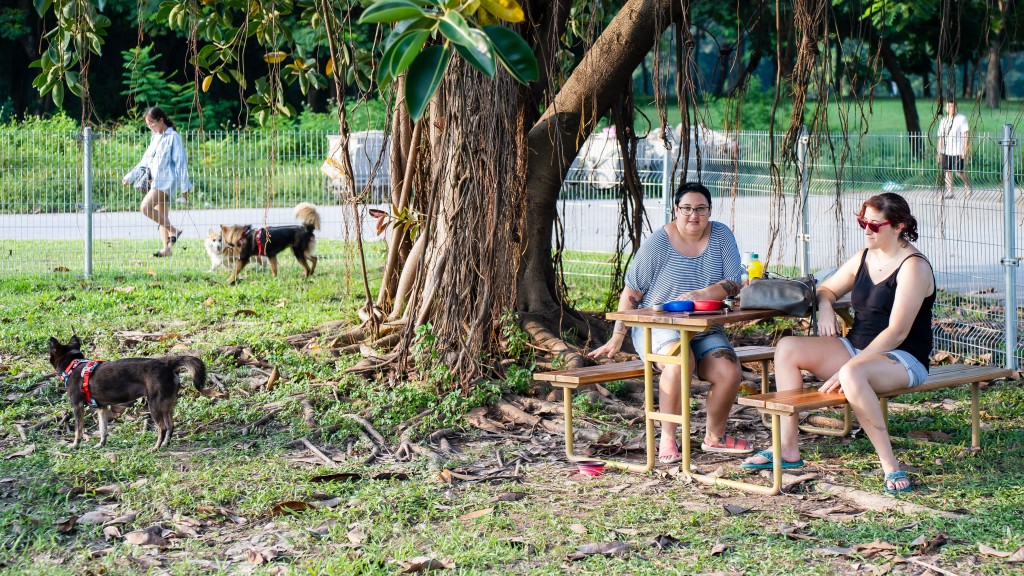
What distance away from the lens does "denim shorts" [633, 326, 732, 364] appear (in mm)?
5492

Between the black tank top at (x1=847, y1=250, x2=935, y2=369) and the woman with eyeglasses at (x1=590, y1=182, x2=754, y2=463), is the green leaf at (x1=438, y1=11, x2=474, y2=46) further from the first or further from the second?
the black tank top at (x1=847, y1=250, x2=935, y2=369)

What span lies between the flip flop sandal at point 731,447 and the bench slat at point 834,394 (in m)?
0.55

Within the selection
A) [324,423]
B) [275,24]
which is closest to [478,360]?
[324,423]

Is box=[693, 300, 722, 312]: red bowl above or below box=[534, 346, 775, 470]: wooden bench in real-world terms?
above

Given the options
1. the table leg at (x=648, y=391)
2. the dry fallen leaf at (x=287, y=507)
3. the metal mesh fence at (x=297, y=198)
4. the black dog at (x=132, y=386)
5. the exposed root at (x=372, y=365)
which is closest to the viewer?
the dry fallen leaf at (x=287, y=507)

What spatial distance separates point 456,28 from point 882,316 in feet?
11.6

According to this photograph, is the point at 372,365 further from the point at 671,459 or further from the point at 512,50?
the point at 512,50

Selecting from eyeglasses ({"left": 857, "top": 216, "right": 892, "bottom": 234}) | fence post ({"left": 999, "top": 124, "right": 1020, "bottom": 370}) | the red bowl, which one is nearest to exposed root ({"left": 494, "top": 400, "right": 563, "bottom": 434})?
the red bowl

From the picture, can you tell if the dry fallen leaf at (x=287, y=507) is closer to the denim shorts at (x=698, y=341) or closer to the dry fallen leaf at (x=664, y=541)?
the dry fallen leaf at (x=664, y=541)

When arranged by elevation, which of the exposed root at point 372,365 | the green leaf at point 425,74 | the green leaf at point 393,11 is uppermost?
the green leaf at point 393,11

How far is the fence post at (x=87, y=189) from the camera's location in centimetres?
1127

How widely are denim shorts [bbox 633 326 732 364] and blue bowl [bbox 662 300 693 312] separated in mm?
294

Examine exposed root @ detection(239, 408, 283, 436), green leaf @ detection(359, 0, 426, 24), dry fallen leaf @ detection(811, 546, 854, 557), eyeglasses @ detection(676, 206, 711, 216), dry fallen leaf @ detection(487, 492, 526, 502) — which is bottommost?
dry fallen leaf @ detection(811, 546, 854, 557)

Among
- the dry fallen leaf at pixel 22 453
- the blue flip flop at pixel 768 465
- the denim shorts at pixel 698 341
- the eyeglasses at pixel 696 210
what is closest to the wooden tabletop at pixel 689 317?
the denim shorts at pixel 698 341
